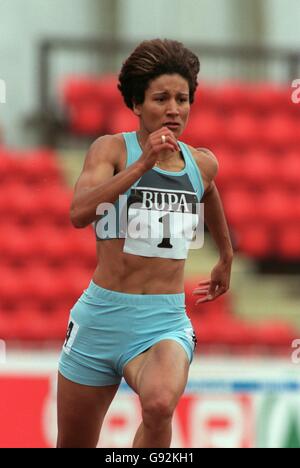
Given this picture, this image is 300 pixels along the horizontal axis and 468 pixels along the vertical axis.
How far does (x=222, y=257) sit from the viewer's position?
16.8 feet

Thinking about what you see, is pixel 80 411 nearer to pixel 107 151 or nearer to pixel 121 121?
pixel 107 151

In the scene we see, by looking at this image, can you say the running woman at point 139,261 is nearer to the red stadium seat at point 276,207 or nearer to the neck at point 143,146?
the neck at point 143,146

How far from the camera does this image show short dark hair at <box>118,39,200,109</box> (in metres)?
4.64

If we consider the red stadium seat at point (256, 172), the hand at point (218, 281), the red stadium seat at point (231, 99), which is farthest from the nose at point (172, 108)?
the red stadium seat at point (231, 99)

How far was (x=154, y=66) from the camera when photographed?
4.64 meters

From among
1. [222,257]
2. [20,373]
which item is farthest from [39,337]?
[222,257]

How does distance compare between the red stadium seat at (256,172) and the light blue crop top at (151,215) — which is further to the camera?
the red stadium seat at (256,172)

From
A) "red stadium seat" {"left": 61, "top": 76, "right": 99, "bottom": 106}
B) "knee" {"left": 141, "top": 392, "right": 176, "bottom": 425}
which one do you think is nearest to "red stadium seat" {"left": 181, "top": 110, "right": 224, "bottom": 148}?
"red stadium seat" {"left": 61, "top": 76, "right": 99, "bottom": 106}

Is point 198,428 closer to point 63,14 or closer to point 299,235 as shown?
point 299,235

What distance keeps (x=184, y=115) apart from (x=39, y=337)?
188 inches

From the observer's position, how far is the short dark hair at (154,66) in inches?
183

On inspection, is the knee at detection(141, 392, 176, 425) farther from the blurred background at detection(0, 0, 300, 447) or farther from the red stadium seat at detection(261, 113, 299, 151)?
the red stadium seat at detection(261, 113, 299, 151)

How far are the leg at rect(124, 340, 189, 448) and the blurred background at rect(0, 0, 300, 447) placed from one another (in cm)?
268

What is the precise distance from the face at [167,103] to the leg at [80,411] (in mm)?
1027
